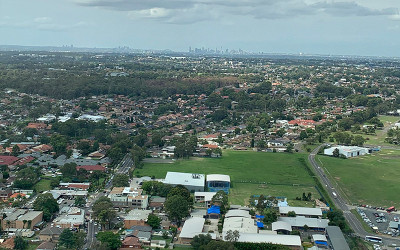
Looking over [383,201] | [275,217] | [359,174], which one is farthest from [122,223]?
[359,174]

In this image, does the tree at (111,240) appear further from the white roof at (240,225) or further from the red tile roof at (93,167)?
the red tile roof at (93,167)

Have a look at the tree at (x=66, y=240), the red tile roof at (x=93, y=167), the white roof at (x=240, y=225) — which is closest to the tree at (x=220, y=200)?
the white roof at (x=240, y=225)

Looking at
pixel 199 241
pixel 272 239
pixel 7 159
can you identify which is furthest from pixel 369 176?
pixel 7 159

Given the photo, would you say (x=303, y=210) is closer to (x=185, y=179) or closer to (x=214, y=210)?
(x=214, y=210)

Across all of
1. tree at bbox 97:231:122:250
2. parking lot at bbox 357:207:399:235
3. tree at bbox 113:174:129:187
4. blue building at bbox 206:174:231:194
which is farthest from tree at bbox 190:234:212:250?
parking lot at bbox 357:207:399:235

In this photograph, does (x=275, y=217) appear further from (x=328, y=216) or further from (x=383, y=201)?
(x=383, y=201)
